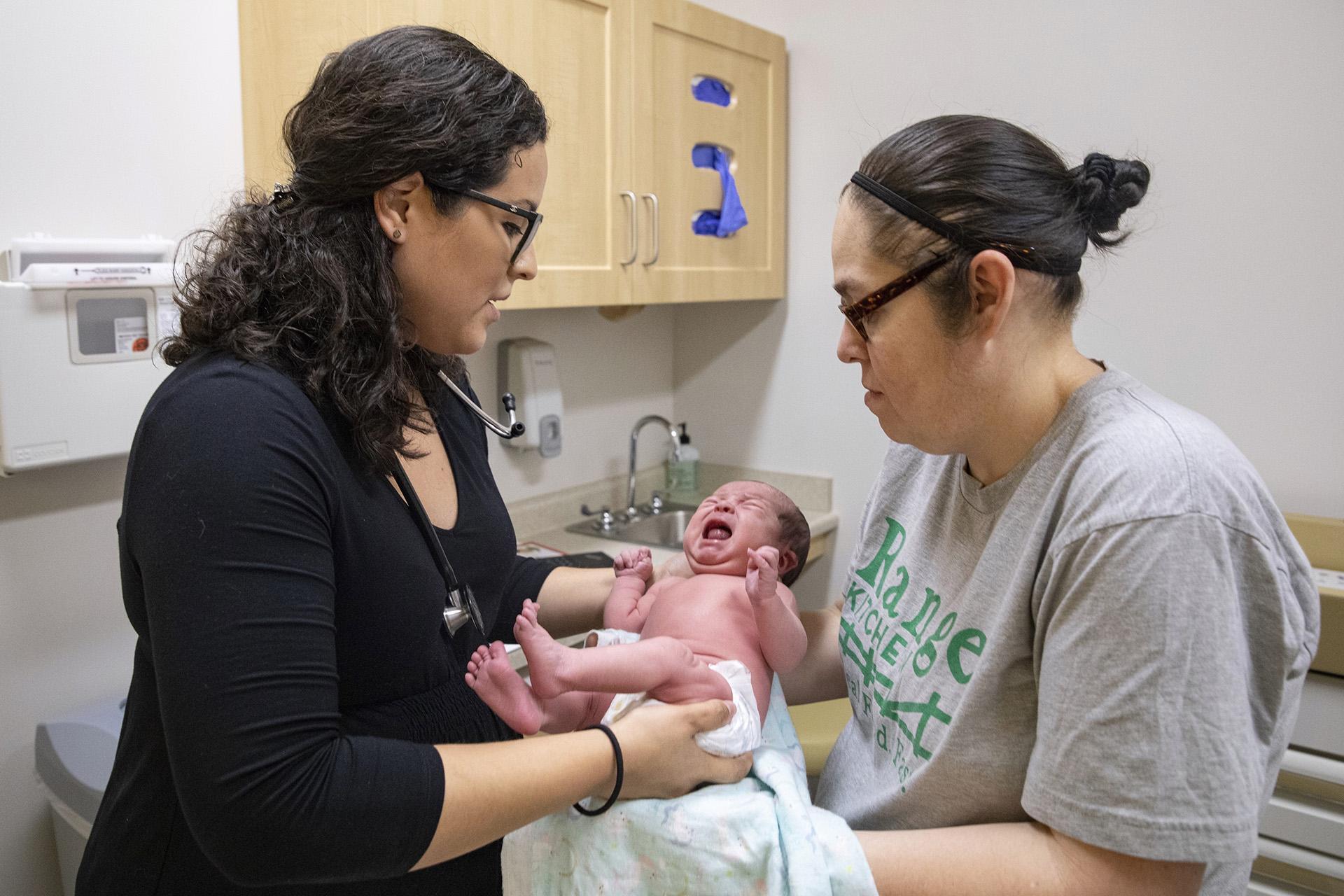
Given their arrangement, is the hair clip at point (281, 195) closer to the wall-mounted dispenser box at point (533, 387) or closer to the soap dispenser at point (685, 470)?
the wall-mounted dispenser box at point (533, 387)

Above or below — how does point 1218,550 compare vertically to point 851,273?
below

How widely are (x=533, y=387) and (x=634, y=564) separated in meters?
1.21

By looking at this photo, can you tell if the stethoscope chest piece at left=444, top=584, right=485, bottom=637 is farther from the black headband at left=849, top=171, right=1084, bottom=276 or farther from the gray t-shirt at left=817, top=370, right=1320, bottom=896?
the black headband at left=849, top=171, right=1084, bottom=276

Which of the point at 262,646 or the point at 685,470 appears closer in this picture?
the point at 262,646

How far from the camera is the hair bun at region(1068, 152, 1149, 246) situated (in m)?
1.03

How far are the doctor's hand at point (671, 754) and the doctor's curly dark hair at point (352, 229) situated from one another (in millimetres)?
392

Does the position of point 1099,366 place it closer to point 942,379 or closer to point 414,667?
point 942,379

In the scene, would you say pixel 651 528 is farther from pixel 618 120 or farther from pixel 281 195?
pixel 281 195

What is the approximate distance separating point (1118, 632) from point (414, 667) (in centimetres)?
72

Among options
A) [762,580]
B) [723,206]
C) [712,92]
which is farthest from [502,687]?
[712,92]

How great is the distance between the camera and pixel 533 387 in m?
2.72

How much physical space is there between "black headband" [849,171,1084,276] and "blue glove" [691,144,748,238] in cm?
177

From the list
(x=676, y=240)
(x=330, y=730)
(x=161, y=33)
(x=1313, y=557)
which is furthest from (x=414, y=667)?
(x=1313, y=557)

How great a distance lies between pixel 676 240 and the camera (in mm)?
2645
